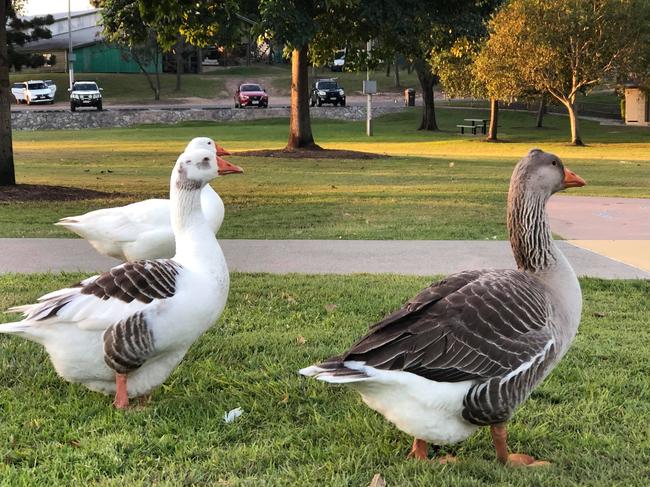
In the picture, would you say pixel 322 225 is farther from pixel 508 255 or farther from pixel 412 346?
pixel 412 346

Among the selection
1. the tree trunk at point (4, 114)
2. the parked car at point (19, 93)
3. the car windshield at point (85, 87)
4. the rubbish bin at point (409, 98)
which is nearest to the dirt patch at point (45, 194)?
the tree trunk at point (4, 114)

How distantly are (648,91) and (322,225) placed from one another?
3655 centimetres

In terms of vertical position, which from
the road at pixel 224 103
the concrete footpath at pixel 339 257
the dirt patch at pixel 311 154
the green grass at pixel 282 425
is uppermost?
the road at pixel 224 103

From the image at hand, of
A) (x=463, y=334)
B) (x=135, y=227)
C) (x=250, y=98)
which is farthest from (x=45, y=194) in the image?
(x=250, y=98)

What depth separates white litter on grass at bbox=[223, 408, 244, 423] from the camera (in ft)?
13.8

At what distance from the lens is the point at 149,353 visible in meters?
4.00

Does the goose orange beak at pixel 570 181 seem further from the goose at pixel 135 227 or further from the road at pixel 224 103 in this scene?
the road at pixel 224 103

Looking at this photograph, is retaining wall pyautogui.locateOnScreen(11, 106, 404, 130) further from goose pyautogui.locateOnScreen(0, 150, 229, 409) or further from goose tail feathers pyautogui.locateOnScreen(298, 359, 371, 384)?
goose tail feathers pyautogui.locateOnScreen(298, 359, 371, 384)

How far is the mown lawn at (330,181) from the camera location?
10523 mm

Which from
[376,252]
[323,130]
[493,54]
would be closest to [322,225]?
[376,252]

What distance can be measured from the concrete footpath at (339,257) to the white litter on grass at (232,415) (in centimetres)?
342

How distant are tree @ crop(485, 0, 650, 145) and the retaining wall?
16.4 meters

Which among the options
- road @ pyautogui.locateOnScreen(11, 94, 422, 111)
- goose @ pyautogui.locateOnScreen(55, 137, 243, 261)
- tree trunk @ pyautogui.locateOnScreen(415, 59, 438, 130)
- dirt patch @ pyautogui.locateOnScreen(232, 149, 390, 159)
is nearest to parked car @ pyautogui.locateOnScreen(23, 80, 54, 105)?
road @ pyautogui.locateOnScreen(11, 94, 422, 111)

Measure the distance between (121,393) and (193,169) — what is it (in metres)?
1.33
